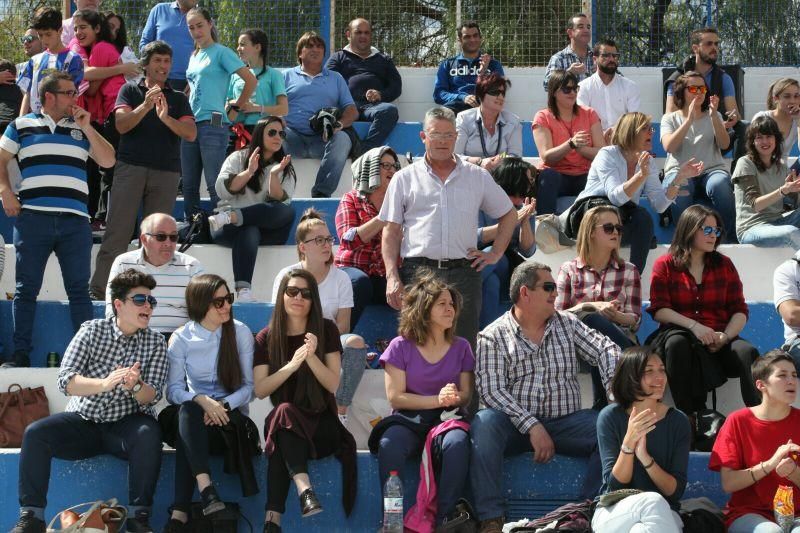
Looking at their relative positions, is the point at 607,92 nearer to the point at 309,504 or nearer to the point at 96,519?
the point at 309,504

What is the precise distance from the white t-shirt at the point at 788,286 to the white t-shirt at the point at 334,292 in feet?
6.83

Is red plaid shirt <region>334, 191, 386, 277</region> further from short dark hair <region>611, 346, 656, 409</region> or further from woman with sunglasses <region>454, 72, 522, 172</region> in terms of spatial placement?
short dark hair <region>611, 346, 656, 409</region>

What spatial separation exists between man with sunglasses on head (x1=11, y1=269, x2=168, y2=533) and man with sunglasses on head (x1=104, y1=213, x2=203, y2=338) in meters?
0.47

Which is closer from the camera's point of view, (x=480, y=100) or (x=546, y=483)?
(x=546, y=483)

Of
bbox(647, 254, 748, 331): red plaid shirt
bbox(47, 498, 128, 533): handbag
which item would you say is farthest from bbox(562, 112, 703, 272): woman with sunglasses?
bbox(47, 498, 128, 533): handbag

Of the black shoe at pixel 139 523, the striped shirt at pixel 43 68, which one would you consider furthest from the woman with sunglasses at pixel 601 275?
the striped shirt at pixel 43 68

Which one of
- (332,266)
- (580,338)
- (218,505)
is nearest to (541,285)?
(580,338)

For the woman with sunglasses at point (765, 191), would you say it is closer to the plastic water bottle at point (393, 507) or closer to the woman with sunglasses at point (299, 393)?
the woman with sunglasses at point (299, 393)

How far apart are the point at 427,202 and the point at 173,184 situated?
7.05 ft

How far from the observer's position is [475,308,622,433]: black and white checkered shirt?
19.0ft

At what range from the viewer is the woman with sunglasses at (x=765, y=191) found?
305 inches

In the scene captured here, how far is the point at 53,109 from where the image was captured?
713 cm

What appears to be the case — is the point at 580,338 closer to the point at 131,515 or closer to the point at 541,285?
the point at 541,285

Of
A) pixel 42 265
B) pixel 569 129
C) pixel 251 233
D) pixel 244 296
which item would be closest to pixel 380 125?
pixel 569 129
